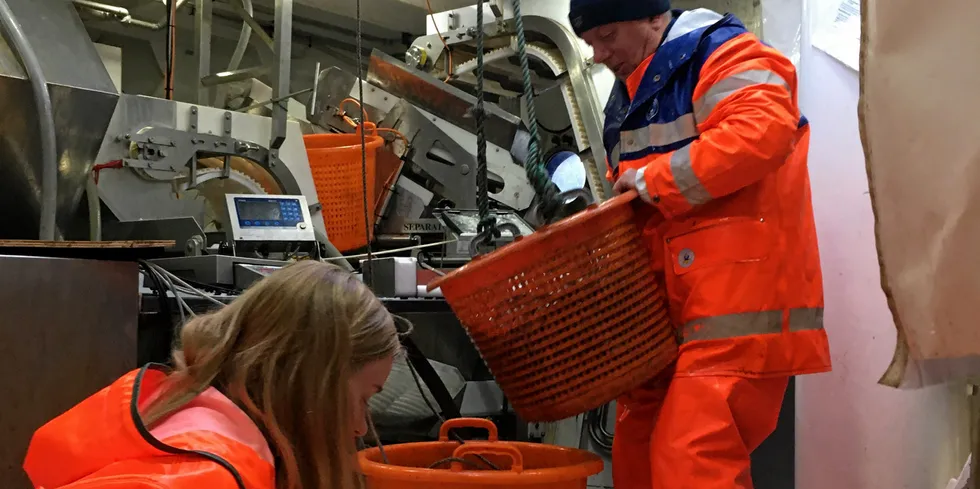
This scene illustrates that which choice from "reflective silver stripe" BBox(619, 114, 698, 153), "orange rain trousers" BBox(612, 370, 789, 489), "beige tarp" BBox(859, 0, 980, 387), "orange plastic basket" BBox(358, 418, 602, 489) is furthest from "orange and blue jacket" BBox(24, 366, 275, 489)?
"reflective silver stripe" BBox(619, 114, 698, 153)

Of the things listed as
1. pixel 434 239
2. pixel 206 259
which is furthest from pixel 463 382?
pixel 206 259

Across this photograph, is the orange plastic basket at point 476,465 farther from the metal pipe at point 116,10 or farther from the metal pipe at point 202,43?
the metal pipe at point 116,10

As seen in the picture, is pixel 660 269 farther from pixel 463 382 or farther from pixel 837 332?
pixel 463 382

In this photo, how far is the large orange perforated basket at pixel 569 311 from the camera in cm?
128

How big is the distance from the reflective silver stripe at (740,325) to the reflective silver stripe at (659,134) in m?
0.35

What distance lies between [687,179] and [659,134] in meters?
0.18

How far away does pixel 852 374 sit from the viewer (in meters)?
1.80

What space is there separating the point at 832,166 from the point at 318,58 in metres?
4.12

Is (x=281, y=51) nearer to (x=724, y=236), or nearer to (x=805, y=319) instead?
(x=724, y=236)

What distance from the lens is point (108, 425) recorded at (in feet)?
2.31

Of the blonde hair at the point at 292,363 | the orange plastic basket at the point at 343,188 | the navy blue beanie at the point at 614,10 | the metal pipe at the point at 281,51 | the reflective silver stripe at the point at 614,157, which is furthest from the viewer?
the orange plastic basket at the point at 343,188

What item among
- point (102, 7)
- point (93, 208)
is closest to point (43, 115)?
point (93, 208)

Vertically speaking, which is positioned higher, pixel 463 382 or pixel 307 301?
pixel 307 301

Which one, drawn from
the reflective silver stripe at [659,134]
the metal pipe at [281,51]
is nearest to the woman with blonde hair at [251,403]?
the reflective silver stripe at [659,134]
